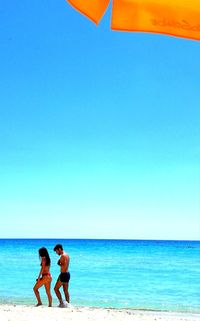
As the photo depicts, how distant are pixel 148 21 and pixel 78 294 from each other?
14.7 metres

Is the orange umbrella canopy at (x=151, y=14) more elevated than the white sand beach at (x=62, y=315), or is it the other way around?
the orange umbrella canopy at (x=151, y=14)

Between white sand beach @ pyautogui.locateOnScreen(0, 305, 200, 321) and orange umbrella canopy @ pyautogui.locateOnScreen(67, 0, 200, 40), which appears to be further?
white sand beach @ pyautogui.locateOnScreen(0, 305, 200, 321)

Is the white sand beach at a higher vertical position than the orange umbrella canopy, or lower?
lower

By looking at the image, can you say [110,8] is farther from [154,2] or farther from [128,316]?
[128,316]

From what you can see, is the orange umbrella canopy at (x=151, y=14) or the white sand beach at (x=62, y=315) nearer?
the orange umbrella canopy at (x=151, y=14)

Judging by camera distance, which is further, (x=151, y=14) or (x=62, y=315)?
(x=62, y=315)

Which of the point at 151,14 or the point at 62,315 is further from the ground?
the point at 151,14

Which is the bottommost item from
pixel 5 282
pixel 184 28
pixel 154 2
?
pixel 5 282

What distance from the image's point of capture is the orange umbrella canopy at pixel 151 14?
2.58 m

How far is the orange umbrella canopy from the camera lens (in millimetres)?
2576

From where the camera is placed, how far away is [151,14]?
262cm

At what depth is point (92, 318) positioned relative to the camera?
919cm

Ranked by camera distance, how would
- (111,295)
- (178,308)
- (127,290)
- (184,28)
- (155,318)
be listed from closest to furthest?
(184,28) < (155,318) < (178,308) < (111,295) < (127,290)

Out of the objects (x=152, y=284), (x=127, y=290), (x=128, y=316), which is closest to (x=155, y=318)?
(x=128, y=316)
